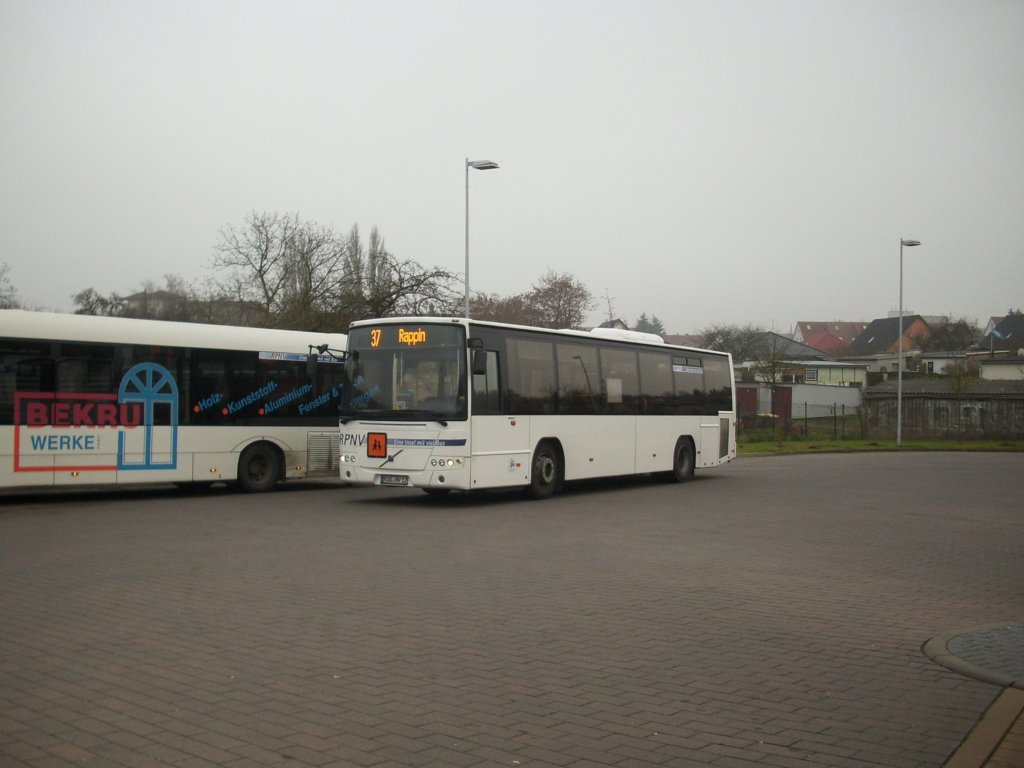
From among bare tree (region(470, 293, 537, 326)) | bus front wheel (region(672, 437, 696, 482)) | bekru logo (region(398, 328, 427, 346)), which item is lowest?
bus front wheel (region(672, 437, 696, 482))

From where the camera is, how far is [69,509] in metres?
16.9

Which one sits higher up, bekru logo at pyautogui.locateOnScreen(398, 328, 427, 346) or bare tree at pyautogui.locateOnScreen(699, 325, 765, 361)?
bare tree at pyautogui.locateOnScreen(699, 325, 765, 361)

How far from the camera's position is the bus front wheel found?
949 inches

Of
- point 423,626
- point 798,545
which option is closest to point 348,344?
point 798,545

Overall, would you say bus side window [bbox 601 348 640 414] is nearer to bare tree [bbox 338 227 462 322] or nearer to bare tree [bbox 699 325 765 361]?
bare tree [bbox 338 227 462 322]

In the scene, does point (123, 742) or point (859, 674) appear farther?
point (859, 674)

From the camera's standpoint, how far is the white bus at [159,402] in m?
16.3

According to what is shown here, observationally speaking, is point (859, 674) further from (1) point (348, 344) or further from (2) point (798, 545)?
(1) point (348, 344)

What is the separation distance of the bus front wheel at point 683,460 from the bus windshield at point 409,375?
28.2ft

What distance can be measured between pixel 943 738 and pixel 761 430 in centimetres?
4483

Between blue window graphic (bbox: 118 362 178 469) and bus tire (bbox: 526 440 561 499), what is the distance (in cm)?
653

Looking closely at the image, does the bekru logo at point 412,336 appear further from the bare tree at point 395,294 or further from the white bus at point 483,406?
the bare tree at point 395,294

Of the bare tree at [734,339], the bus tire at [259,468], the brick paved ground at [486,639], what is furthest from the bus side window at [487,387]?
the bare tree at [734,339]

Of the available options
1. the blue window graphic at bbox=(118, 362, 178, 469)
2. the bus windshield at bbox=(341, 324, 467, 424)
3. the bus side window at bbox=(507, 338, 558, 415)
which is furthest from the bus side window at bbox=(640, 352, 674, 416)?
the blue window graphic at bbox=(118, 362, 178, 469)
